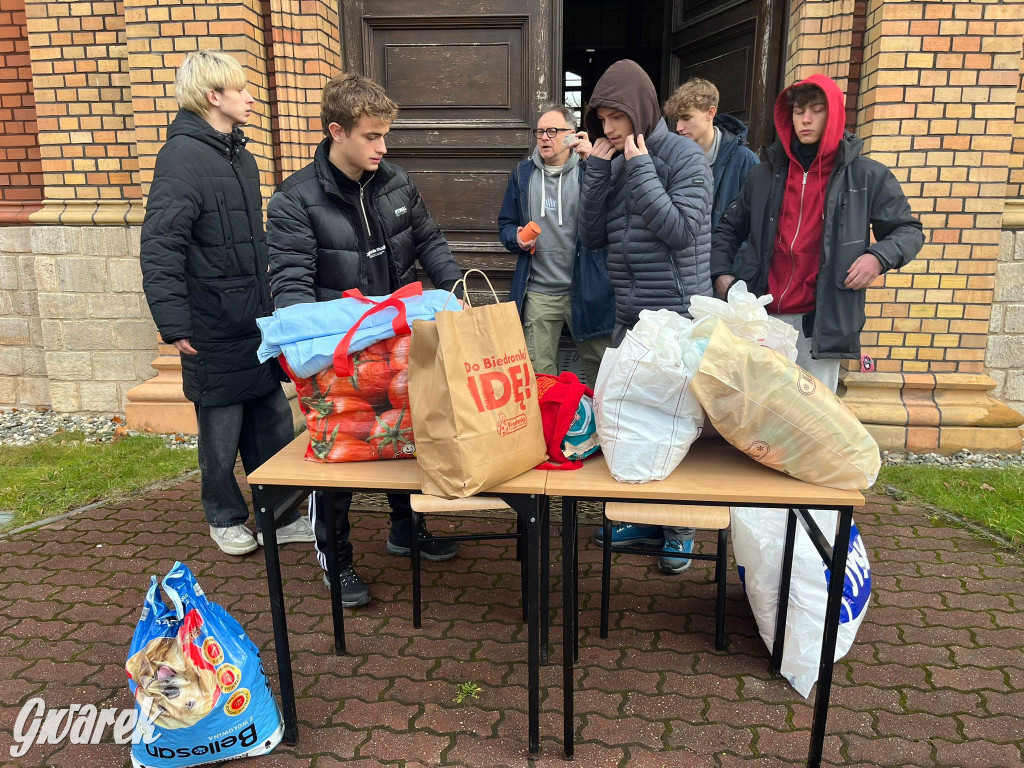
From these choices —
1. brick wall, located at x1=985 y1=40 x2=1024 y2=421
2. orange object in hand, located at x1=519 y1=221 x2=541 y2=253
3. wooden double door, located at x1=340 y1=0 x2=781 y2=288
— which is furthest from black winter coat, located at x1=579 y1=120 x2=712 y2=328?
brick wall, located at x1=985 y1=40 x2=1024 y2=421

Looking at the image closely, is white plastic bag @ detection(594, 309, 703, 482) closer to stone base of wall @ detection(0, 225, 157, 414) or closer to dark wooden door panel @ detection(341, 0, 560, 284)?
dark wooden door panel @ detection(341, 0, 560, 284)

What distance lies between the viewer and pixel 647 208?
9.62 feet

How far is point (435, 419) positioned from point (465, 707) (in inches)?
42.5

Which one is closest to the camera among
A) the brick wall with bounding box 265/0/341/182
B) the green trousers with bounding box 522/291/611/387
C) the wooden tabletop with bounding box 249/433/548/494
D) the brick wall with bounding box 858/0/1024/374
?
the wooden tabletop with bounding box 249/433/548/494

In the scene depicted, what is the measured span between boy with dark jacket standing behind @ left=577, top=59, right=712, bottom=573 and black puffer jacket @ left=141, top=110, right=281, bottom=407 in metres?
1.55

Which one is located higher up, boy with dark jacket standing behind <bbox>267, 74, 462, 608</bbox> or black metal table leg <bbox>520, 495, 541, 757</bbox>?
boy with dark jacket standing behind <bbox>267, 74, 462, 608</bbox>

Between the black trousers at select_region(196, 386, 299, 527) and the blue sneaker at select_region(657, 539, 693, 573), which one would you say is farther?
the black trousers at select_region(196, 386, 299, 527)

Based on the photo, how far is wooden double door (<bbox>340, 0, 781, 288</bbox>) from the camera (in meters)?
4.91

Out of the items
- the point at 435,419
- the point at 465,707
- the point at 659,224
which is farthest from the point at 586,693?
the point at 659,224

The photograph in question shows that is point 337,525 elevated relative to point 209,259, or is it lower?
lower

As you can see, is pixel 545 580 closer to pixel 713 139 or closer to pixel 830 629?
pixel 830 629

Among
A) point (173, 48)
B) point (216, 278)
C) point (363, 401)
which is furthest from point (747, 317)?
point (173, 48)

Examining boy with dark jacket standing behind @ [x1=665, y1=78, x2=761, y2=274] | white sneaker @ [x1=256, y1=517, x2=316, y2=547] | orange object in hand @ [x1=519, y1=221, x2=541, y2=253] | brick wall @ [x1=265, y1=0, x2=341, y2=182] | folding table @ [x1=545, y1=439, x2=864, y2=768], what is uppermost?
brick wall @ [x1=265, y1=0, x2=341, y2=182]

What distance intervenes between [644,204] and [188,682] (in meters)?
2.27
